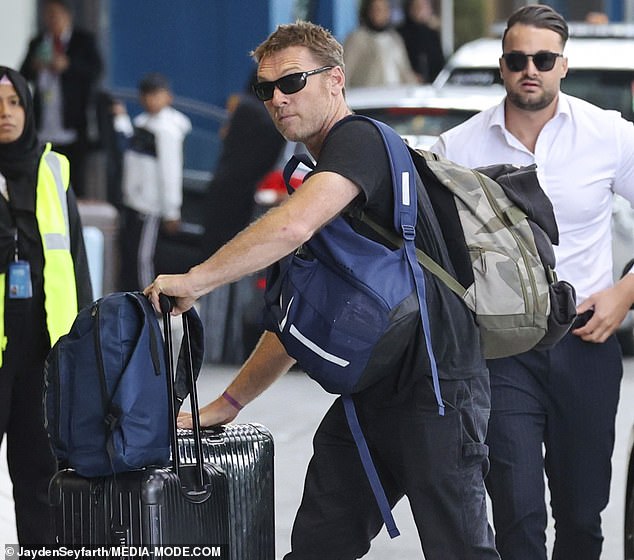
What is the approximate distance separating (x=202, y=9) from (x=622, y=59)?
22.8ft

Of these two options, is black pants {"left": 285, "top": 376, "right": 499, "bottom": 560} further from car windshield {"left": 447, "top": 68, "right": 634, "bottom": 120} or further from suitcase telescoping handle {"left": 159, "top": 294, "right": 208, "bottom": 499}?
car windshield {"left": 447, "top": 68, "right": 634, "bottom": 120}

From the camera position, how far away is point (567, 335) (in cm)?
491

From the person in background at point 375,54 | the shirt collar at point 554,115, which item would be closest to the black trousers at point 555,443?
the shirt collar at point 554,115

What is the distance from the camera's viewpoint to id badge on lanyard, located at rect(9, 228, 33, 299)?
18.3ft

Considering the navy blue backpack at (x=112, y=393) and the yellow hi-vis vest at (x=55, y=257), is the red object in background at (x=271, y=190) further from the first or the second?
the navy blue backpack at (x=112, y=393)

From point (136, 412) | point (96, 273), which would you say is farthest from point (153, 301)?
point (96, 273)

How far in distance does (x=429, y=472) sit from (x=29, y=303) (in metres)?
2.19

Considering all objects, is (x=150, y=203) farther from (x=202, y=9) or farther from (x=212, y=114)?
(x=202, y=9)

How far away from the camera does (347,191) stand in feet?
12.3

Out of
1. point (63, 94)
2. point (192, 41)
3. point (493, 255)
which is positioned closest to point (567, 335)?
point (493, 255)

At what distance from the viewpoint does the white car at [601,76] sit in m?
9.62

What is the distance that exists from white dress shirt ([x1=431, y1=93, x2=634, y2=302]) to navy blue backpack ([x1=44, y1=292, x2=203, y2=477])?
157 cm

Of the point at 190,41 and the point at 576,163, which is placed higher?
the point at 576,163

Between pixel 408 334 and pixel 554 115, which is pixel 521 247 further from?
pixel 554 115
